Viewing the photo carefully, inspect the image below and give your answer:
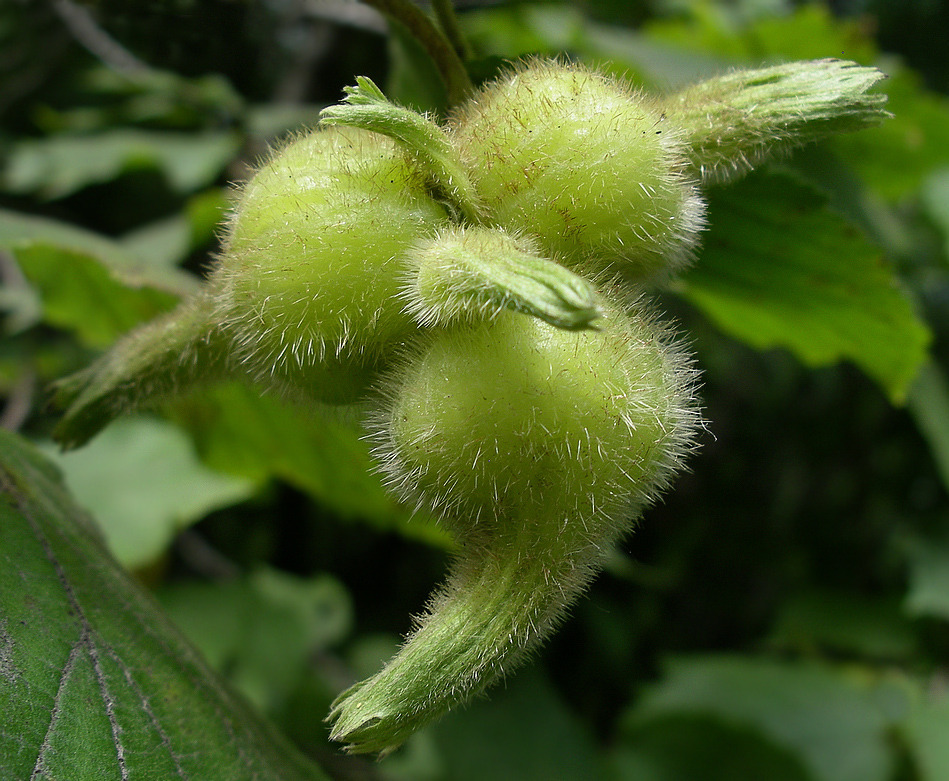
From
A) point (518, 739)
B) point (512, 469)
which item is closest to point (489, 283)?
point (512, 469)

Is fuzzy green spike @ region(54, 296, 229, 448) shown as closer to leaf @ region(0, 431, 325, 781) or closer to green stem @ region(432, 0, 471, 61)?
leaf @ region(0, 431, 325, 781)

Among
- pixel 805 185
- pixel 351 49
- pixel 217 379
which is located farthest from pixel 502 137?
pixel 351 49

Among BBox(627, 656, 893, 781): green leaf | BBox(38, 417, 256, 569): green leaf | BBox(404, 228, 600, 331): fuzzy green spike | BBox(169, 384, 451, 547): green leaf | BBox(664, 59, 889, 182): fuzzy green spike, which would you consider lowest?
BBox(627, 656, 893, 781): green leaf

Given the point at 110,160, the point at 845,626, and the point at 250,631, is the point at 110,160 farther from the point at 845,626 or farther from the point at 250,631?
the point at 845,626

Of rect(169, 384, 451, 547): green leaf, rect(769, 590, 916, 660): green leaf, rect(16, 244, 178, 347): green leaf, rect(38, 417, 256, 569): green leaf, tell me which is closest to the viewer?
rect(169, 384, 451, 547): green leaf

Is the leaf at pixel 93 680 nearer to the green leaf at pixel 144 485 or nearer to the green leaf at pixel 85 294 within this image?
Result: the green leaf at pixel 85 294

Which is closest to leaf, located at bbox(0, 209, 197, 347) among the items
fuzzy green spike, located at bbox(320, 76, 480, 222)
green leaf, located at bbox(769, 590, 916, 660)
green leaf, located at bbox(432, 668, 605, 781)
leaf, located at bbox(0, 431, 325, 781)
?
leaf, located at bbox(0, 431, 325, 781)
